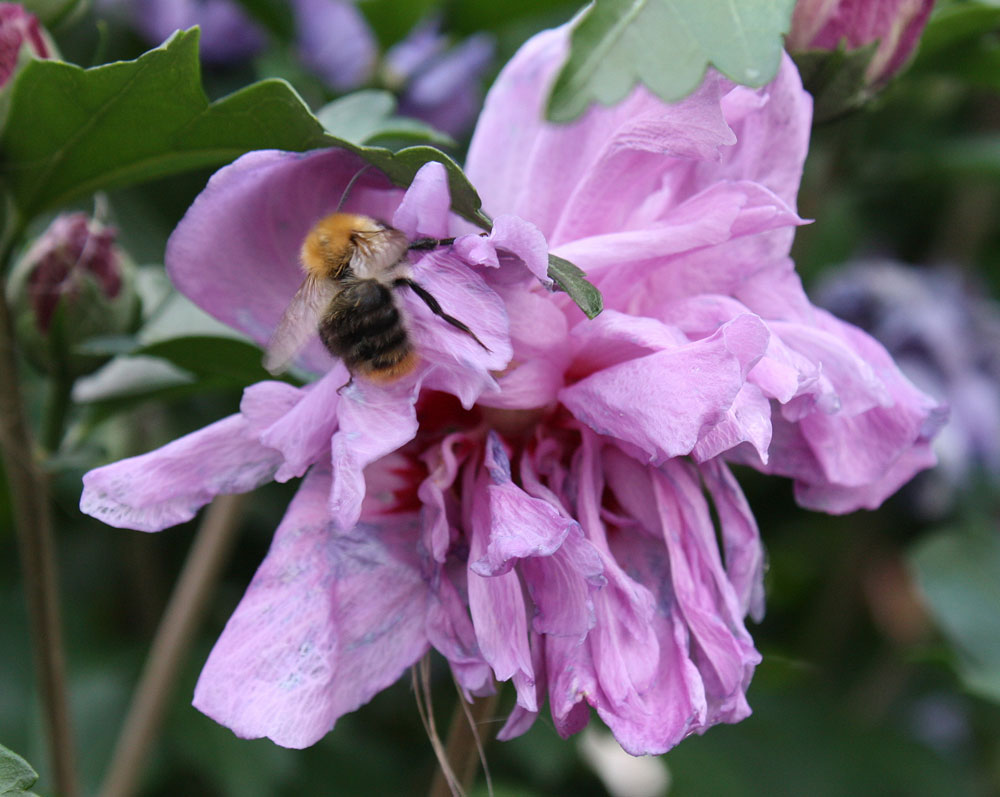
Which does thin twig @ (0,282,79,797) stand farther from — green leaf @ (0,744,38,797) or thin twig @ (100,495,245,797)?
green leaf @ (0,744,38,797)

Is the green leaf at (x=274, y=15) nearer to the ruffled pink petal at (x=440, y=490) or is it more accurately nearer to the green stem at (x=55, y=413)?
the green stem at (x=55, y=413)

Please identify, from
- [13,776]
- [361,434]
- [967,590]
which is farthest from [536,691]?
[967,590]

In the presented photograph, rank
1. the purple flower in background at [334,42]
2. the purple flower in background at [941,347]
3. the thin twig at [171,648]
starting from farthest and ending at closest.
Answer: the purple flower in background at [941,347] → the purple flower in background at [334,42] → the thin twig at [171,648]

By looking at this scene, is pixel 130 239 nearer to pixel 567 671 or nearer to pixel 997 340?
pixel 567 671

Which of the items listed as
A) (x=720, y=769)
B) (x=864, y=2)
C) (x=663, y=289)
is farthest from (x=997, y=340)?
(x=663, y=289)

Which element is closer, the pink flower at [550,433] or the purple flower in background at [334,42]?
the pink flower at [550,433]

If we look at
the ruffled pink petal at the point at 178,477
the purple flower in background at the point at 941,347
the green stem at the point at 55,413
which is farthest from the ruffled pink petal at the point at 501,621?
the purple flower in background at the point at 941,347

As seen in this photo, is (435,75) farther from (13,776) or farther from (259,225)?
(13,776)
